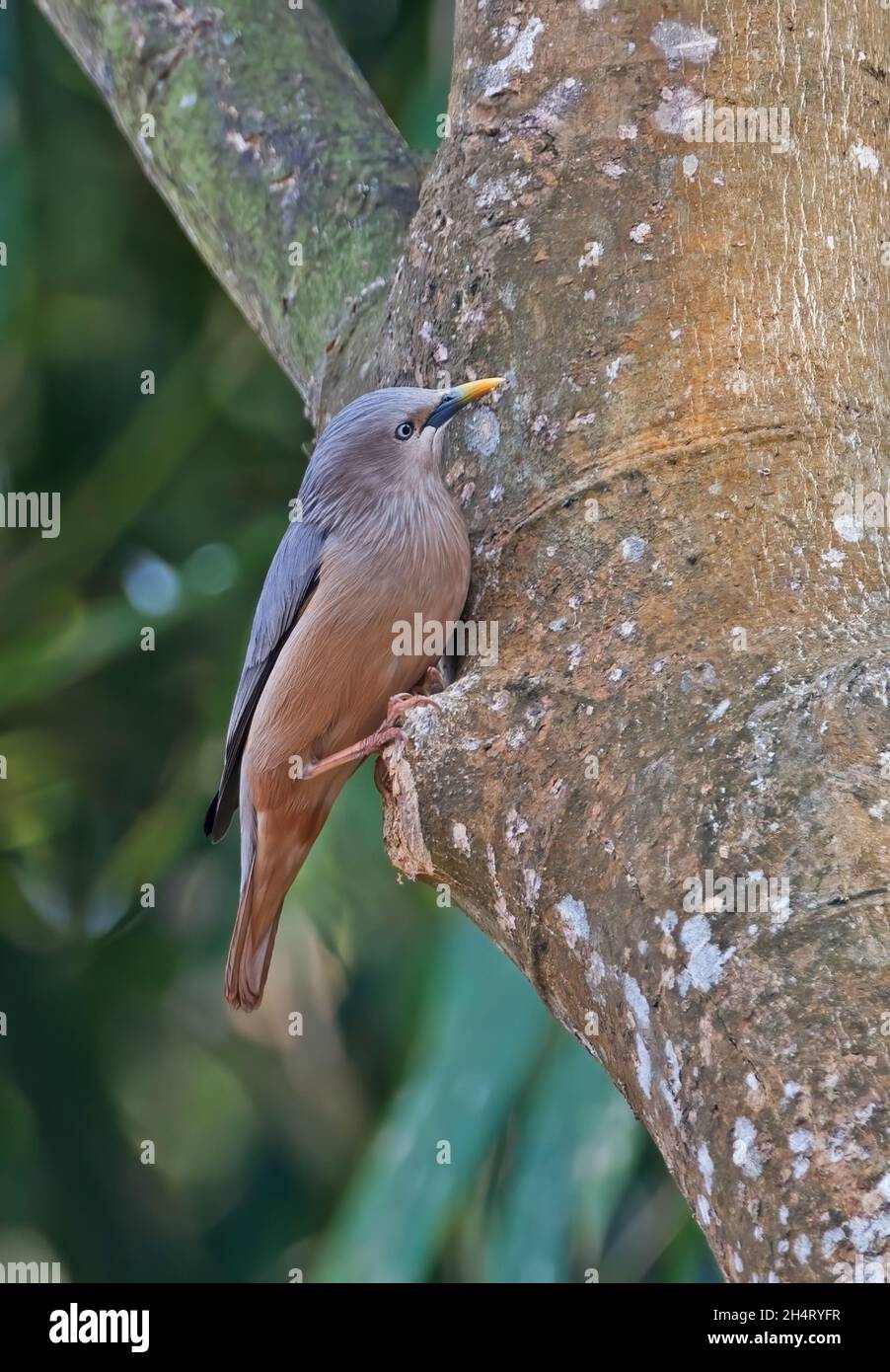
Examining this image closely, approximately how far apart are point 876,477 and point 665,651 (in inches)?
24.9

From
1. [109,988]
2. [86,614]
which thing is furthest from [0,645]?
[109,988]

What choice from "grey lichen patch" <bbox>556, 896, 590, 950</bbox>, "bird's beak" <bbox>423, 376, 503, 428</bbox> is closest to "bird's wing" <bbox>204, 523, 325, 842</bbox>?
"bird's beak" <bbox>423, 376, 503, 428</bbox>

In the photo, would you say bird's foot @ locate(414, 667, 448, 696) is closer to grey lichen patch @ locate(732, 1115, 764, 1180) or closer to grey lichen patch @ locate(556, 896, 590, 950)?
grey lichen patch @ locate(556, 896, 590, 950)

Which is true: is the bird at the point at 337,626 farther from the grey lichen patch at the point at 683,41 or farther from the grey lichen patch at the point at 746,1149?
the grey lichen patch at the point at 746,1149

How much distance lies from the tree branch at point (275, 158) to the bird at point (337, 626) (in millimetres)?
311

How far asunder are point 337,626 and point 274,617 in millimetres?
326

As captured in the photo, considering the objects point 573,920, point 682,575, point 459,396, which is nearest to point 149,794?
point 459,396

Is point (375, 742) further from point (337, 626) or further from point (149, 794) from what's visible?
point (149, 794)

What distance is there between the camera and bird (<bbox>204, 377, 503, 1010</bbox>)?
3477mm

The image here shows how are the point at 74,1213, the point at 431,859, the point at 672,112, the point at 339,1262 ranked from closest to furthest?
1. the point at 431,859
2. the point at 672,112
3. the point at 339,1262
4. the point at 74,1213

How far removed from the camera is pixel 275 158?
4332 millimetres

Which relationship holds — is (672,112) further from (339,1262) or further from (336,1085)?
(336,1085)

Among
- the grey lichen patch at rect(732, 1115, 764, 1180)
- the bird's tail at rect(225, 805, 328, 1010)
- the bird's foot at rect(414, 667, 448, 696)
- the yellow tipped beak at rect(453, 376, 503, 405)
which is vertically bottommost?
the grey lichen patch at rect(732, 1115, 764, 1180)

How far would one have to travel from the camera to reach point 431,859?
9.33ft
